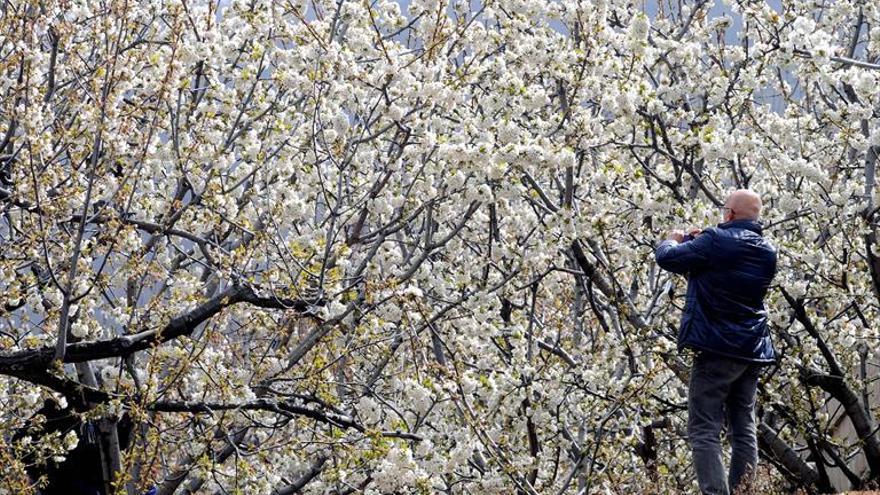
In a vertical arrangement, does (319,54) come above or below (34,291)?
above

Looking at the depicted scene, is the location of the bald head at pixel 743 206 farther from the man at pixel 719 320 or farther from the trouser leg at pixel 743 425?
the trouser leg at pixel 743 425

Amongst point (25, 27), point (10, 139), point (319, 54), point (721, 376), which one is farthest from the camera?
point (319, 54)

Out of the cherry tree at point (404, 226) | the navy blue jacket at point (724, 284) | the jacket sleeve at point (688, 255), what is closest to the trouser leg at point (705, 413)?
the navy blue jacket at point (724, 284)

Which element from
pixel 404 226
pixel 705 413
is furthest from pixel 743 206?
pixel 404 226

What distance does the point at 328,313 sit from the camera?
7820mm

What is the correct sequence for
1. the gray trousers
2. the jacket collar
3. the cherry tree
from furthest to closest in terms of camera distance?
the cherry tree → the jacket collar → the gray trousers

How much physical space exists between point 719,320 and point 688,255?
0.39 metres

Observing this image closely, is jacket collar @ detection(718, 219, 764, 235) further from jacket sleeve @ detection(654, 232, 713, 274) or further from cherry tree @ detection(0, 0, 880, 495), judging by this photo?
cherry tree @ detection(0, 0, 880, 495)

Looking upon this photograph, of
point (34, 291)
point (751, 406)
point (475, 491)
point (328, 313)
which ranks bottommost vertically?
point (751, 406)

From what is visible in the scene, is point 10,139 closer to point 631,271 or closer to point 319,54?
point 319,54

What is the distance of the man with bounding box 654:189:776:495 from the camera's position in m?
6.27

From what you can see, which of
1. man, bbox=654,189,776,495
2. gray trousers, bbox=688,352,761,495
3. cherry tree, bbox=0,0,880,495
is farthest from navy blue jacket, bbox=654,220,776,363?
cherry tree, bbox=0,0,880,495

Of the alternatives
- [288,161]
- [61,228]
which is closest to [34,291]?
[61,228]

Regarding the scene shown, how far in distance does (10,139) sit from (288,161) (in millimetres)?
2213
